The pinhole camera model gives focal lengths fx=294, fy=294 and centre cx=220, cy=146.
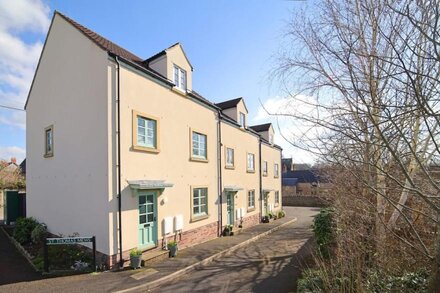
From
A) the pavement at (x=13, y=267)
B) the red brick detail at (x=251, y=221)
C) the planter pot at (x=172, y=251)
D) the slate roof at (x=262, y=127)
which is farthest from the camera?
the slate roof at (x=262, y=127)

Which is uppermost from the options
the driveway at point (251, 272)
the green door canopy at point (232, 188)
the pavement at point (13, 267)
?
the green door canopy at point (232, 188)

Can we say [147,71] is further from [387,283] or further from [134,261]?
[387,283]

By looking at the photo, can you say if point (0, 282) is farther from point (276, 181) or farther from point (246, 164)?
point (276, 181)

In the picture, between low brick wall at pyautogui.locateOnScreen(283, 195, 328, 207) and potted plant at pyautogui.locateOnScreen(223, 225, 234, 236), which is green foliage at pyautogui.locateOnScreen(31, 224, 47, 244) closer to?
potted plant at pyautogui.locateOnScreen(223, 225, 234, 236)

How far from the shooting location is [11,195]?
59.4 ft

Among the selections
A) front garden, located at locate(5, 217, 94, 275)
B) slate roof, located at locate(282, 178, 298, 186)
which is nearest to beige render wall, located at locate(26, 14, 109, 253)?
front garden, located at locate(5, 217, 94, 275)

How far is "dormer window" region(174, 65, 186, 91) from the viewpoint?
14.3 metres

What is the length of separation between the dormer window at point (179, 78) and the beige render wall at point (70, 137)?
4154 millimetres

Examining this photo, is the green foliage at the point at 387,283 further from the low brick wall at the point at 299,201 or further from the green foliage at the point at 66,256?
the low brick wall at the point at 299,201

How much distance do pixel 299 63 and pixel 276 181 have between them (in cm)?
2752

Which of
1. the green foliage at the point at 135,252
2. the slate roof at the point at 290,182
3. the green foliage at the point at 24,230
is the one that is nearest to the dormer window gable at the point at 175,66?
the green foliage at the point at 135,252

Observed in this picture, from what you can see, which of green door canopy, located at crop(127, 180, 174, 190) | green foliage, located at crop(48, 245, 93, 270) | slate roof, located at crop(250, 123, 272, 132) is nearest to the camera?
green foliage, located at crop(48, 245, 93, 270)

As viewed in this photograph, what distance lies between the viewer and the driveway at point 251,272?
8898mm

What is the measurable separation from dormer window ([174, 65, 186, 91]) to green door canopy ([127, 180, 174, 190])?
4.87 meters
